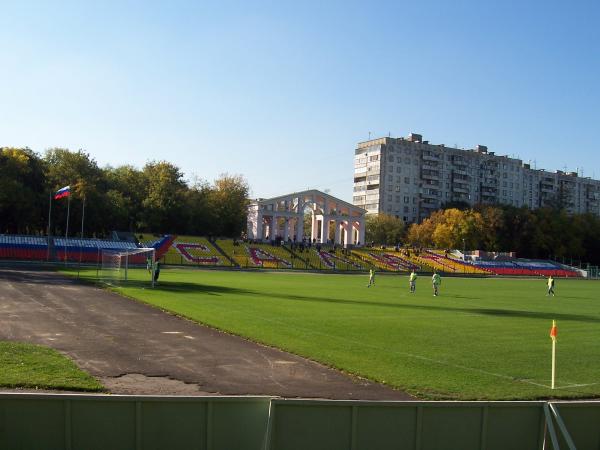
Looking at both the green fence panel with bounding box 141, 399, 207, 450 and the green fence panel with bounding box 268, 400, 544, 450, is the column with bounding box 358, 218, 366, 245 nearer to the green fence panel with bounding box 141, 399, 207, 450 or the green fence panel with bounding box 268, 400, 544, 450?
the green fence panel with bounding box 268, 400, 544, 450

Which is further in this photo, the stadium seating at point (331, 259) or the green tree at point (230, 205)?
the green tree at point (230, 205)

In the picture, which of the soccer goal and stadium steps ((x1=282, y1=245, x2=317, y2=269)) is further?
stadium steps ((x1=282, y1=245, x2=317, y2=269))

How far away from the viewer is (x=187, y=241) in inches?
3413

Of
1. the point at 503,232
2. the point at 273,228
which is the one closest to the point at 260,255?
the point at 273,228

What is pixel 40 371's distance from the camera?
12.8 meters

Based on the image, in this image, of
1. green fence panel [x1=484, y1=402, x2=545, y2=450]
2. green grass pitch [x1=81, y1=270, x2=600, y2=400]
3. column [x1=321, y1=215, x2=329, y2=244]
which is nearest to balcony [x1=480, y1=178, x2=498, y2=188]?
column [x1=321, y1=215, x2=329, y2=244]

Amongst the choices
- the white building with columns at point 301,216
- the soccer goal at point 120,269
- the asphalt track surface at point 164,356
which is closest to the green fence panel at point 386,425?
the asphalt track surface at point 164,356

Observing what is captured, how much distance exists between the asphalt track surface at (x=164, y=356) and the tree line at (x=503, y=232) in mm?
94783

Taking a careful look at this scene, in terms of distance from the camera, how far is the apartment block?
14188 centimetres

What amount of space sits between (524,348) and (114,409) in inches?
608

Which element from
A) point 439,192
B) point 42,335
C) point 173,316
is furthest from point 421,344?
point 439,192

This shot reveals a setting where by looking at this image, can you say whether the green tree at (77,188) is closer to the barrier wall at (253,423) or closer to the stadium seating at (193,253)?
the stadium seating at (193,253)

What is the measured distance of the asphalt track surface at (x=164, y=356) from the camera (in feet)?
40.5

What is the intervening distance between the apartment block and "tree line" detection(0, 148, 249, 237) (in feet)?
127
